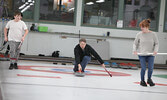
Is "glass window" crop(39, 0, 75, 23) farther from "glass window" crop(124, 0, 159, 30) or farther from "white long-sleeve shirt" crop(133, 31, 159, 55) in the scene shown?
"white long-sleeve shirt" crop(133, 31, 159, 55)

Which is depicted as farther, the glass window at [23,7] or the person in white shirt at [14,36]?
the glass window at [23,7]

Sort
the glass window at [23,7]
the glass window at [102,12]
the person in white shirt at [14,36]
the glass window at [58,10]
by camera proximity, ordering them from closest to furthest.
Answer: the person in white shirt at [14,36]
the glass window at [23,7]
the glass window at [58,10]
the glass window at [102,12]

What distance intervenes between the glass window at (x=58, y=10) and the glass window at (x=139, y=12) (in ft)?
7.30

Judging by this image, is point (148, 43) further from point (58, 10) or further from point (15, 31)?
point (58, 10)

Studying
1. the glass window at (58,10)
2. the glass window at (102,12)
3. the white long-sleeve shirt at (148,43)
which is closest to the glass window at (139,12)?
the glass window at (102,12)

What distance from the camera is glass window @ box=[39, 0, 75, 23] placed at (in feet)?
42.9

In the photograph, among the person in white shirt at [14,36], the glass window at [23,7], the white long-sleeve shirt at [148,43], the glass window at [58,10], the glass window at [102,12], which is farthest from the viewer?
the glass window at [102,12]

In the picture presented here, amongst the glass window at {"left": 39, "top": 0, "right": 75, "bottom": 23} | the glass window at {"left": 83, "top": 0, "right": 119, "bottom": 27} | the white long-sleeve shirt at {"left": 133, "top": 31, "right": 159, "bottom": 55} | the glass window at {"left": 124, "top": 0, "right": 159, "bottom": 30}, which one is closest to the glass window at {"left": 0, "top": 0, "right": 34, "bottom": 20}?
the glass window at {"left": 39, "top": 0, "right": 75, "bottom": 23}

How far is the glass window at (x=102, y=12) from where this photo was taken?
43.7 feet

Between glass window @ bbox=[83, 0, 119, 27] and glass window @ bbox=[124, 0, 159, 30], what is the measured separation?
0.48m

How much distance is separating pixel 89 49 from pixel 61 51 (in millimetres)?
4871

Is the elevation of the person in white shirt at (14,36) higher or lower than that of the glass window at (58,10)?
lower

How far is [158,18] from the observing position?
13.5 metres

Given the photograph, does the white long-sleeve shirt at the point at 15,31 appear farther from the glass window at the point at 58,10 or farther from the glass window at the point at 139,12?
the glass window at the point at 139,12
